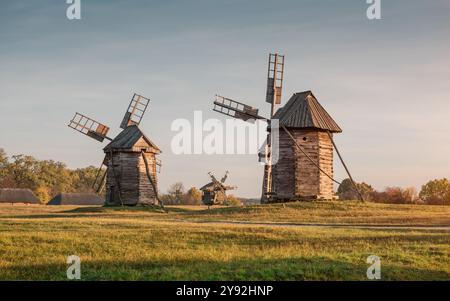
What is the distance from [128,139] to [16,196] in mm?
44740

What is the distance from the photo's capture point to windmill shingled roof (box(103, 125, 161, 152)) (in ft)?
162

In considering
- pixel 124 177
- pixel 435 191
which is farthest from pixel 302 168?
pixel 435 191

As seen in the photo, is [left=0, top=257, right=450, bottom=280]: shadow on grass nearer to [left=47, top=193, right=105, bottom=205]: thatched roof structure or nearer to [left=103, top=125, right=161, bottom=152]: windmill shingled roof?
[left=103, top=125, right=161, bottom=152]: windmill shingled roof

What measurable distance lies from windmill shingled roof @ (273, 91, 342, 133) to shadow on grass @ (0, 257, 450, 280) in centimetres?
2445

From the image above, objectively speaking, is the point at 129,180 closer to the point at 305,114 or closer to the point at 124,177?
the point at 124,177

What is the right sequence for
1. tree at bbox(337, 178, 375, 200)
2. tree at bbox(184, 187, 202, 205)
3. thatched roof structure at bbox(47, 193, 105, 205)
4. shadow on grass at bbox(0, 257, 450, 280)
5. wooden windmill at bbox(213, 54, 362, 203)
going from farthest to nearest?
1. tree at bbox(184, 187, 202, 205)
2. thatched roof structure at bbox(47, 193, 105, 205)
3. tree at bbox(337, 178, 375, 200)
4. wooden windmill at bbox(213, 54, 362, 203)
5. shadow on grass at bbox(0, 257, 450, 280)

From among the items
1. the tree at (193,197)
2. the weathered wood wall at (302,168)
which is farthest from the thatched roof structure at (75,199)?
the weathered wood wall at (302,168)

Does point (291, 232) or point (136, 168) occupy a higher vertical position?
point (136, 168)

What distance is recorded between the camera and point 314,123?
4059 cm

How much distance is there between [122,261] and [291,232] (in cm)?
815

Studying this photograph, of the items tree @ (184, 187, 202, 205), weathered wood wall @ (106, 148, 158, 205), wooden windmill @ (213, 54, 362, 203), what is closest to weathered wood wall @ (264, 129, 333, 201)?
wooden windmill @ (213, 54, 362, 203)

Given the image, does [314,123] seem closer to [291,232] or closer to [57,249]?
[291,232]

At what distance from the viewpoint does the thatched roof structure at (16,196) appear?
86.1 meters
